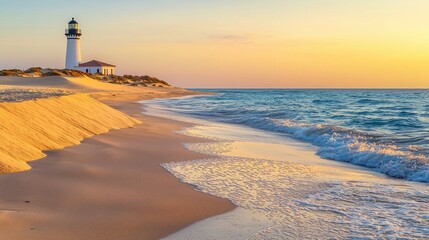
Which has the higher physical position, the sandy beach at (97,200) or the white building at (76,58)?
the white building at (76,58)

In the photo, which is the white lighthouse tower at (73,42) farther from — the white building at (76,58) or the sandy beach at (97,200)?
the sandy beach at (97,200)

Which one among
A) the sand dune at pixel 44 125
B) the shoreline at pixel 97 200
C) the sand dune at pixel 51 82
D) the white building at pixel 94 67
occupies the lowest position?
the shoreline at pixel 97 200

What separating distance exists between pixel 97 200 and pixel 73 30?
239 feet

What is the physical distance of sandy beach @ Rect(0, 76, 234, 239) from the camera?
439 cm

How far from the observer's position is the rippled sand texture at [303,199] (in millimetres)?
4645

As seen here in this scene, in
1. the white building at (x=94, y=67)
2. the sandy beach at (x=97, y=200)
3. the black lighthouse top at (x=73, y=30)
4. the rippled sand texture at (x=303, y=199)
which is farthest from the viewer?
the white building at (x=94, y=67)

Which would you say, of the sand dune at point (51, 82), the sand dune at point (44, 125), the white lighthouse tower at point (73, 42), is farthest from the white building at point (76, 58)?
the sand dune at point (44, 125)

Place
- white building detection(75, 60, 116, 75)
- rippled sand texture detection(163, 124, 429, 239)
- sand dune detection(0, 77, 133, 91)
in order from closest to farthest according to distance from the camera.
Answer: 1. rippled sand texture detection(163, 124, 429, 239)
2. sand dune detection(0, 77, 133, 91)
3. white building detection(75, 60, 116, 75)

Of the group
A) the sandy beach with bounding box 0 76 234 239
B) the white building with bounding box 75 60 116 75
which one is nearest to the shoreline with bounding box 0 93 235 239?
the sandy beach with bounding box 0 76 234 239

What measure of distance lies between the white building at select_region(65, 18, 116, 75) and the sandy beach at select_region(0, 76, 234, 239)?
69.1 metres

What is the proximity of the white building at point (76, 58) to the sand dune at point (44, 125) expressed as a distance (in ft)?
208

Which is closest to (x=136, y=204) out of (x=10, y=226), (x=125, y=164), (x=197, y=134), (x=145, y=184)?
(x=145, y=184)

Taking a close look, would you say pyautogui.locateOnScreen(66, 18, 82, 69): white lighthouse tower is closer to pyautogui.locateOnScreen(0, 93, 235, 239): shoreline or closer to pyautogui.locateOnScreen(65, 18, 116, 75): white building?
pyautogui.locateOnScreen(65, 18, 116, 75): white building

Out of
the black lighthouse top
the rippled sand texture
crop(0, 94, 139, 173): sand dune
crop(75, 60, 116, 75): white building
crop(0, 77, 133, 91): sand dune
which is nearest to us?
the rippled sand texture
